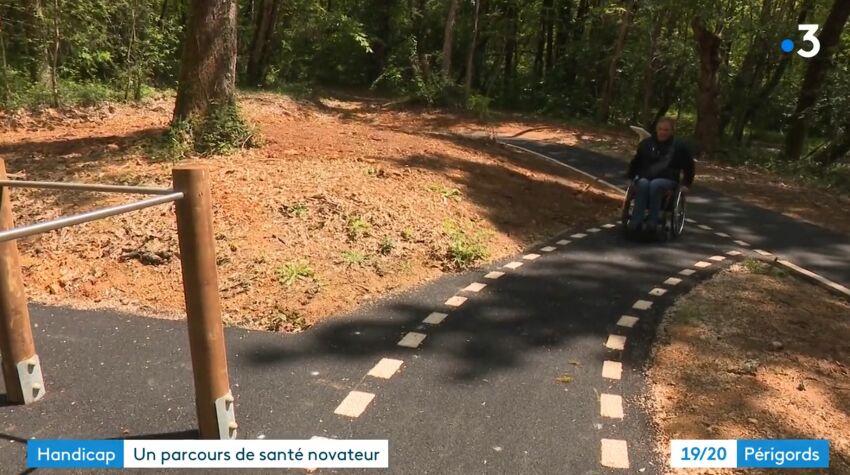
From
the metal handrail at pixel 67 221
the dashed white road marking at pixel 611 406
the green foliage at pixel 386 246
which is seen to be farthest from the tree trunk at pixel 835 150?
the metal handrail at pixel 67 221

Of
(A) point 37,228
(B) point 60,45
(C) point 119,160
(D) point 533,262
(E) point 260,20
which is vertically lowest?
(D) point 533,262

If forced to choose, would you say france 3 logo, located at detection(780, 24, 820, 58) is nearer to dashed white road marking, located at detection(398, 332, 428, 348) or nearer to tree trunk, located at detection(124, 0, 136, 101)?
dashed white road marking, located at detection(398, 332, 428, 348)

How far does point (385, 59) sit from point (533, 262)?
26.1m

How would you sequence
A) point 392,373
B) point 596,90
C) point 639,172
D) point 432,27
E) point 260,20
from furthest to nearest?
point 432,27 < point 596,90 < point 260,20 < point 639,172 < point 392,373

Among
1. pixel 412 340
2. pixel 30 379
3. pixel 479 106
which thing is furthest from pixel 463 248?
pixel 479 106

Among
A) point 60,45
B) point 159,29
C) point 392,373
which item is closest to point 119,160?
point 392,373

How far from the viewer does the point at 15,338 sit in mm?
2938

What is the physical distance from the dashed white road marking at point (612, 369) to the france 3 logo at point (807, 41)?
53.3 feet

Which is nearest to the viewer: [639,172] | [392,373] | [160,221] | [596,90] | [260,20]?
[392,373]

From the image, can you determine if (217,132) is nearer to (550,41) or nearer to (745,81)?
(745,81)

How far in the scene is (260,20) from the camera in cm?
2014

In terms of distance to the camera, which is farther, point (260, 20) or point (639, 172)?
point (260, 20)

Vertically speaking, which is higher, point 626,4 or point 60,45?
point 626,4

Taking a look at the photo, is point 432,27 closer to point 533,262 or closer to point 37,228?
point 533,262
